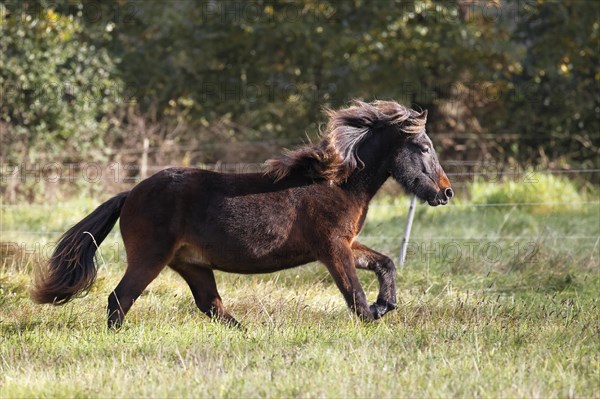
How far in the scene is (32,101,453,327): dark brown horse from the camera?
7.64 m

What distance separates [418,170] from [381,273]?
1016 mm

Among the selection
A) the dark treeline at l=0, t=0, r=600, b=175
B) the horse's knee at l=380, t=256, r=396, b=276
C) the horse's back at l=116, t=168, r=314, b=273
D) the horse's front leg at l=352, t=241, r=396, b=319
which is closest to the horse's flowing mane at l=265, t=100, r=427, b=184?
the horse's back at l=116, t=168, r=314, b=273

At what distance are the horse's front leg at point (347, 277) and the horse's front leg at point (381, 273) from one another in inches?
4.3

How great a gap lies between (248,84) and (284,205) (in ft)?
45.3

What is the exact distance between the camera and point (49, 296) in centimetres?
781

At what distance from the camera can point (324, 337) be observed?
Answer: 266 inches

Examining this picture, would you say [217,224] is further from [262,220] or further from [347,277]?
[347,277]

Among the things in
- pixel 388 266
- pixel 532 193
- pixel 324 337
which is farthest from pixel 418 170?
pixel 532 193

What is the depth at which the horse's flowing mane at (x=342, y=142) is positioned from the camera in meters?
7.97

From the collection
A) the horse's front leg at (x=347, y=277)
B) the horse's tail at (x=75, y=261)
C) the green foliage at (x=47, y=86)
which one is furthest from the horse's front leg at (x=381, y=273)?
the green foliage at (x=47, y=86)

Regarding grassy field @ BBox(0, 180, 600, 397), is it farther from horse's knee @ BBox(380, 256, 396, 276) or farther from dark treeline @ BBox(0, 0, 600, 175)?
dark treeline @ BBox(0, 0, 600, 175)

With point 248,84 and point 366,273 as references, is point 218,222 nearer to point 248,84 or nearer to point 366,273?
point 366,273

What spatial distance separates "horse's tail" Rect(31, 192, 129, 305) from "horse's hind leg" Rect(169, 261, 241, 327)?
70 cm

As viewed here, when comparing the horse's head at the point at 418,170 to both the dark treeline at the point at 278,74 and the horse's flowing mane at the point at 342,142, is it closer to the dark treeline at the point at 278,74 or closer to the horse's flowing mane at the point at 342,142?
the horse's flowing mane at the point at 342,142
